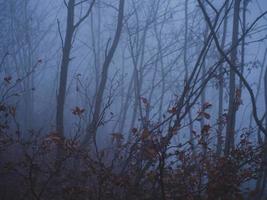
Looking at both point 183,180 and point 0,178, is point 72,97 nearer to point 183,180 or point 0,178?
point 0,178

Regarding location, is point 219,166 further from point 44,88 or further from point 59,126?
point 44,88

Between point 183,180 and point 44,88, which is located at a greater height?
point 44,88

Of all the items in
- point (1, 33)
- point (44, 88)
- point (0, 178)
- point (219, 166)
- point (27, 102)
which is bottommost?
point (219, 166)

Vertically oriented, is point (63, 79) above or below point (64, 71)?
below

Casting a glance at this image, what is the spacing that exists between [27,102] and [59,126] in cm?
1089

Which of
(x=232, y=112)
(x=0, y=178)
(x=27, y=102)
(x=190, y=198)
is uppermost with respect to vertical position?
(x=27, y=102)

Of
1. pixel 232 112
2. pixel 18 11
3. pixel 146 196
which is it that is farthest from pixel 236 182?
pixel 18 11

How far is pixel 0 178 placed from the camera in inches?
307

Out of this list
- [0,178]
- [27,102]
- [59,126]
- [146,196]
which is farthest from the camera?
[27,102]

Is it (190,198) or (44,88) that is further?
(44,88)

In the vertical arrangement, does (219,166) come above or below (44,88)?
below

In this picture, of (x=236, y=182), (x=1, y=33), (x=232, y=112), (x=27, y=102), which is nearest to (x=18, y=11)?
(x=1, y=33)

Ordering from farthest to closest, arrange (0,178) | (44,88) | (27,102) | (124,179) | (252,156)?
(44,88), (27,102), (0,178), (252,156), (124,179)

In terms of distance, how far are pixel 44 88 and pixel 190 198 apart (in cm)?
2924
